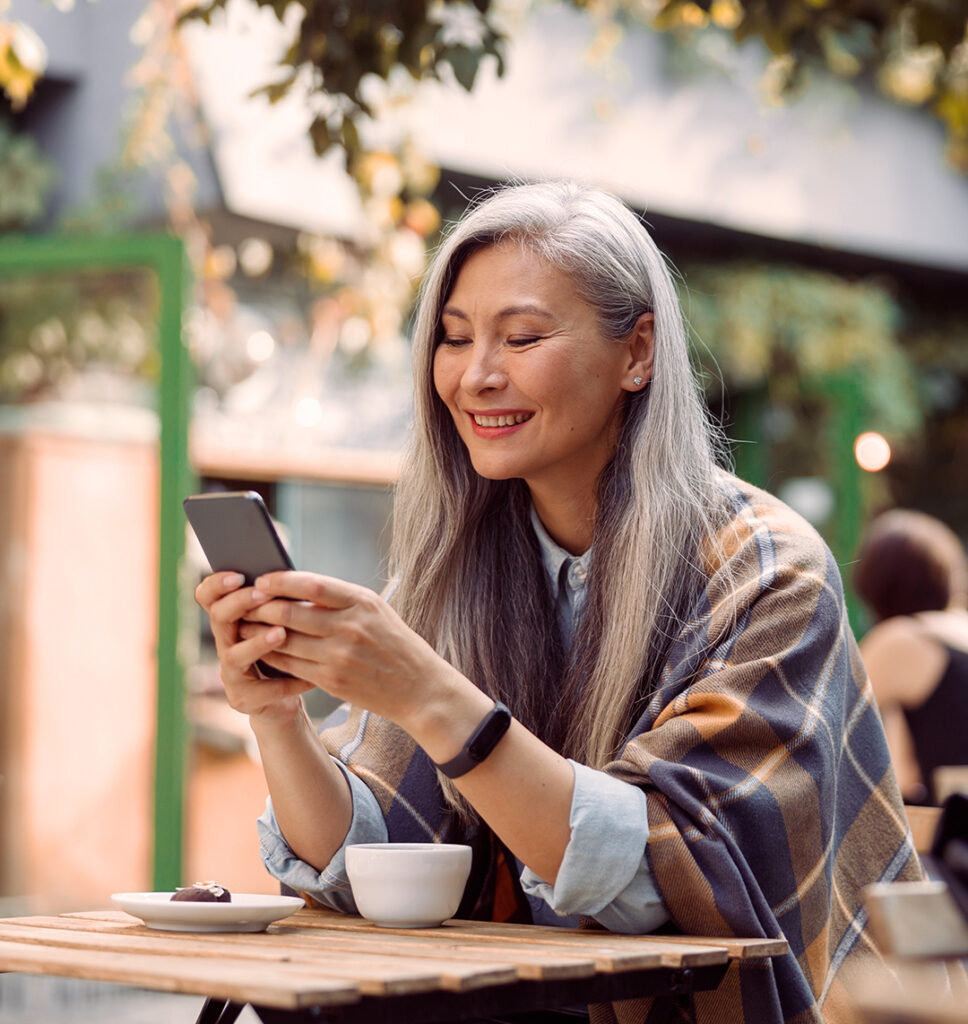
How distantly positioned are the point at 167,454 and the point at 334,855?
2.89 metres

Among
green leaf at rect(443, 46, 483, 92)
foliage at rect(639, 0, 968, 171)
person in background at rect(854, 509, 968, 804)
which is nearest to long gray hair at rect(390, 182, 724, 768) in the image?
green leaf at rect(443, 46, 483, 92)

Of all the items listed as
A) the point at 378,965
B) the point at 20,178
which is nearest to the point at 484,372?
the point at 378,965

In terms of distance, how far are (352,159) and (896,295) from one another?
634 cm

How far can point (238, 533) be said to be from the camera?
162cm

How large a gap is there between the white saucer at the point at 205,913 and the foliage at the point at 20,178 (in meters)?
4.37

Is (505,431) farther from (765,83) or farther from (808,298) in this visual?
(808,298)

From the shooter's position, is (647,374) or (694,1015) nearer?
(694,1015)

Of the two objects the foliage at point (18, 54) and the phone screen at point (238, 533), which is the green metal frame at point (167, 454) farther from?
the phone screen at point (238, 533)

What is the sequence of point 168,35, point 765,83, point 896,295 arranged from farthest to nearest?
point 896,295, point 765,83, point 168,35

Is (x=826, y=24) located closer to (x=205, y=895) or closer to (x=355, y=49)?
(x=355, y=49)

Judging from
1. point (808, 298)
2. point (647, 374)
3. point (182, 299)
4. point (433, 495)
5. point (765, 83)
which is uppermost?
point (765, 83)

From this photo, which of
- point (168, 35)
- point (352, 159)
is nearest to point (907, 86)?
point (168, 35)

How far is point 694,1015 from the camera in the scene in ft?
5.53

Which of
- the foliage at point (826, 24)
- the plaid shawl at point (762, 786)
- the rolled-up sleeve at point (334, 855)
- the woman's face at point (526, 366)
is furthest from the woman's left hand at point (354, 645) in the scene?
the foliage at point (826, 24)
